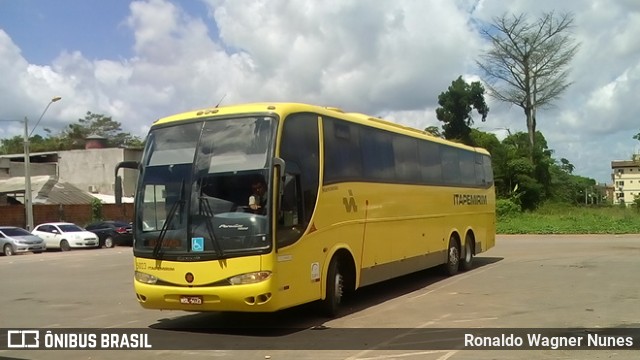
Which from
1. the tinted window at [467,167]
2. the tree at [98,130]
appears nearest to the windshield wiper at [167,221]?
the tinted window at [467,167]

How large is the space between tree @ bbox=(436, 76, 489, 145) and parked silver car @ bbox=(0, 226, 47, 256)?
1541 inches

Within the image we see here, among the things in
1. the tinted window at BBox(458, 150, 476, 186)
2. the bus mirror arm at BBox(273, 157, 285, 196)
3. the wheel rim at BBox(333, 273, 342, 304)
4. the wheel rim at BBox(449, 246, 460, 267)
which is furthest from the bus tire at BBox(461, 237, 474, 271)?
the bus mirror arm at BBox(273, 157, 285, 196)

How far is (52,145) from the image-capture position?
91938 millimetres

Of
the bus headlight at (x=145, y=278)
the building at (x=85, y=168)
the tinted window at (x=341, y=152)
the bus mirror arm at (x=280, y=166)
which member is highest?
the building at (x=85, y=168)

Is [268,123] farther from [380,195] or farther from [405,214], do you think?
[405,214]

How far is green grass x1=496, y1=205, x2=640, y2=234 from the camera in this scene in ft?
126

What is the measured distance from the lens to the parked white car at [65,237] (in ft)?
118

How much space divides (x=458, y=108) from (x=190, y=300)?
54.9m

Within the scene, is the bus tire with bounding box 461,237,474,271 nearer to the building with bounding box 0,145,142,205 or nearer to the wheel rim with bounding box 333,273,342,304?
the wheel rim with bounding box 333,273,342,304

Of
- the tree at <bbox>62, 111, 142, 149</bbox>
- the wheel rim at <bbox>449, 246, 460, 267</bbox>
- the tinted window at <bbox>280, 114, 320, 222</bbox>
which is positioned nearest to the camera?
the tinted window at <bbox>280, 114, 320, 222</bbox>

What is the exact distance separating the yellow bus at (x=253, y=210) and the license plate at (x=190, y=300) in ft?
0.05

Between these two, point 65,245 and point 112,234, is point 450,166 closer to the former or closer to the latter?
point 65,245

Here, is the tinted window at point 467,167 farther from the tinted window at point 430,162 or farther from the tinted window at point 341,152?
the tinted window at point 341,152

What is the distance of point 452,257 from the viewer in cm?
1695
